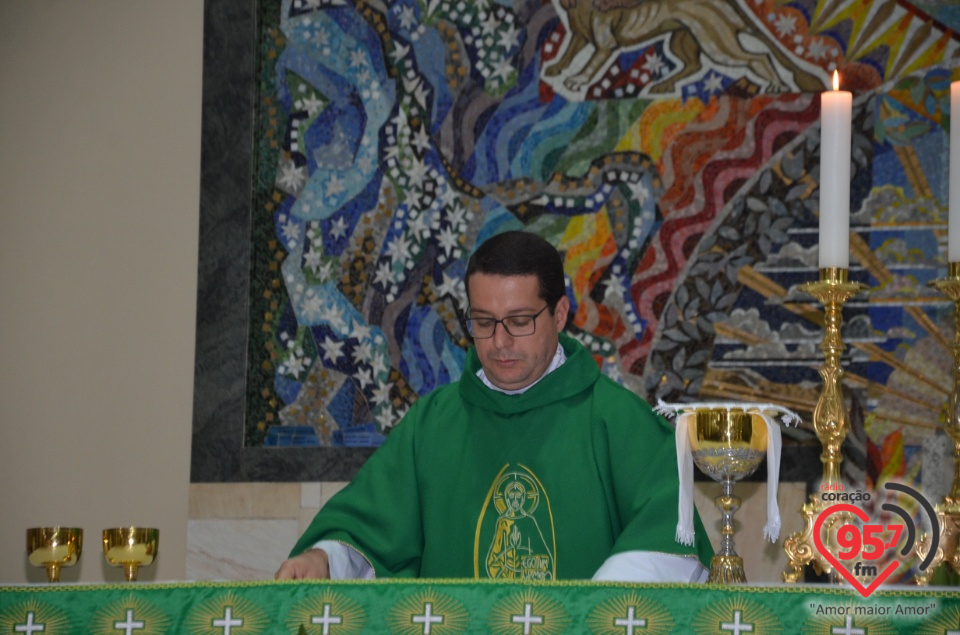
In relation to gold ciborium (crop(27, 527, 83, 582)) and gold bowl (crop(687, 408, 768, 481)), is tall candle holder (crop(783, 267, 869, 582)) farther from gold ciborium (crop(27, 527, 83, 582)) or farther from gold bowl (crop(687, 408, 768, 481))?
gold ciborium (crop(27, 527, 83, 582))

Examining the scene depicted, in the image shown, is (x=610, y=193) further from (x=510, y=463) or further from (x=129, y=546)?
(x=129, y=546)

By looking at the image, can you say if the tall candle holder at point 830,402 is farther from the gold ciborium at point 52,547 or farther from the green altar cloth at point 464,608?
the gold ciborium at point 52,547

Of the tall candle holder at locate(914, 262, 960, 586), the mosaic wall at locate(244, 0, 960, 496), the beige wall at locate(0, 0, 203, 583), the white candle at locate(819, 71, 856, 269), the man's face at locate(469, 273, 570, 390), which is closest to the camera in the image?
the tall candle holder at locate(914, 262, 960, 586)

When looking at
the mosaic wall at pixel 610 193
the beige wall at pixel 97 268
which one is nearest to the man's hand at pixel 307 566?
the mosaic wall at pixel 610 193

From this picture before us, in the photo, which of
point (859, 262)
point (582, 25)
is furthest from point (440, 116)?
point (859, 262)

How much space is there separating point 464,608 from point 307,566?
2.94ft

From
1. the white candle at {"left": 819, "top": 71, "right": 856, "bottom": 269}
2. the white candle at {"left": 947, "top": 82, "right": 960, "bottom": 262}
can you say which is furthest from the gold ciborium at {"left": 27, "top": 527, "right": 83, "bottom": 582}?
the white candle at {"left": 947, "top": 82, "right": 960, "bottom": 262}

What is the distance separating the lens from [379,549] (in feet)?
11.6

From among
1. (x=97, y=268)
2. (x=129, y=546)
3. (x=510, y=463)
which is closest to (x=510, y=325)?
(x=510, y=463)

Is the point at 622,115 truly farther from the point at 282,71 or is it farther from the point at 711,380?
the point at 282,71

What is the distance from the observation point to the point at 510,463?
12.5 ft

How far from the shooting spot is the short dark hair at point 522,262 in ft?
12.4

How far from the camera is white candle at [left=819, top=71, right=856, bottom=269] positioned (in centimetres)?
277

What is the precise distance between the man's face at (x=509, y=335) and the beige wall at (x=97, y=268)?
2.22 m
